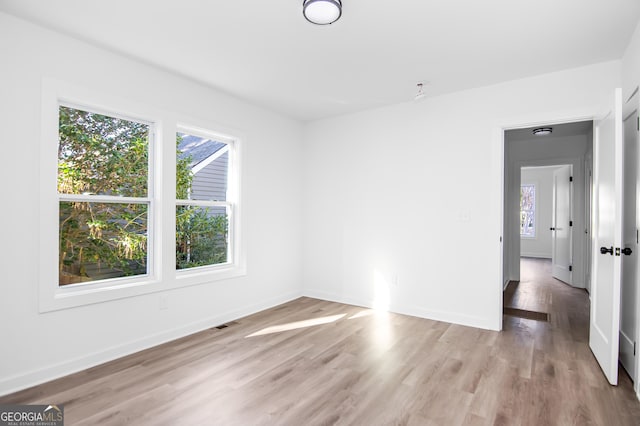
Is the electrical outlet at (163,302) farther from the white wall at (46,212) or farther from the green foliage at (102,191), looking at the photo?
the green foliage at (102,191)

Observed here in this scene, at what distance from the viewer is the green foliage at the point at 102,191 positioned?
9.05 feet

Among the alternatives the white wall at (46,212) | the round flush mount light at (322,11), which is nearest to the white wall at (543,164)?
the white wall at (46,212)

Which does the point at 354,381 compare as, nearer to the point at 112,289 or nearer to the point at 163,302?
the point at 163,302

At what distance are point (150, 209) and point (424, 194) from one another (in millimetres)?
2981

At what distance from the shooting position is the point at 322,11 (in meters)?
2.20

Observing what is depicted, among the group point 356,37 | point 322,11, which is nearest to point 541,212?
point 356,37

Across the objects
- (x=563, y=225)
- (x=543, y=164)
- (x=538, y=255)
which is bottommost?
(x=538, y=255)

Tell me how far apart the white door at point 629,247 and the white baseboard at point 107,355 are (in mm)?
3584

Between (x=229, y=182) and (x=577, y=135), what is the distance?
5.73 m

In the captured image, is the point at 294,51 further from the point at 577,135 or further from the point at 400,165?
the point at 577,135

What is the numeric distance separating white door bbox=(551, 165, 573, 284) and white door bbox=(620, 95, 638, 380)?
3700 millimetres

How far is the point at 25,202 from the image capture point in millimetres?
2457

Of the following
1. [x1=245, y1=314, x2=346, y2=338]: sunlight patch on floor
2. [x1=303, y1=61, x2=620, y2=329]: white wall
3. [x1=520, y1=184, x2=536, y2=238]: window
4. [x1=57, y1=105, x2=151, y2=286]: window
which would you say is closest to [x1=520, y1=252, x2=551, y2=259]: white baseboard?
[x1=520, y1=184, x2=536, y2=238]: window

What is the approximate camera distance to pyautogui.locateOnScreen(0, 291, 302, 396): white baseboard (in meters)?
2.39
